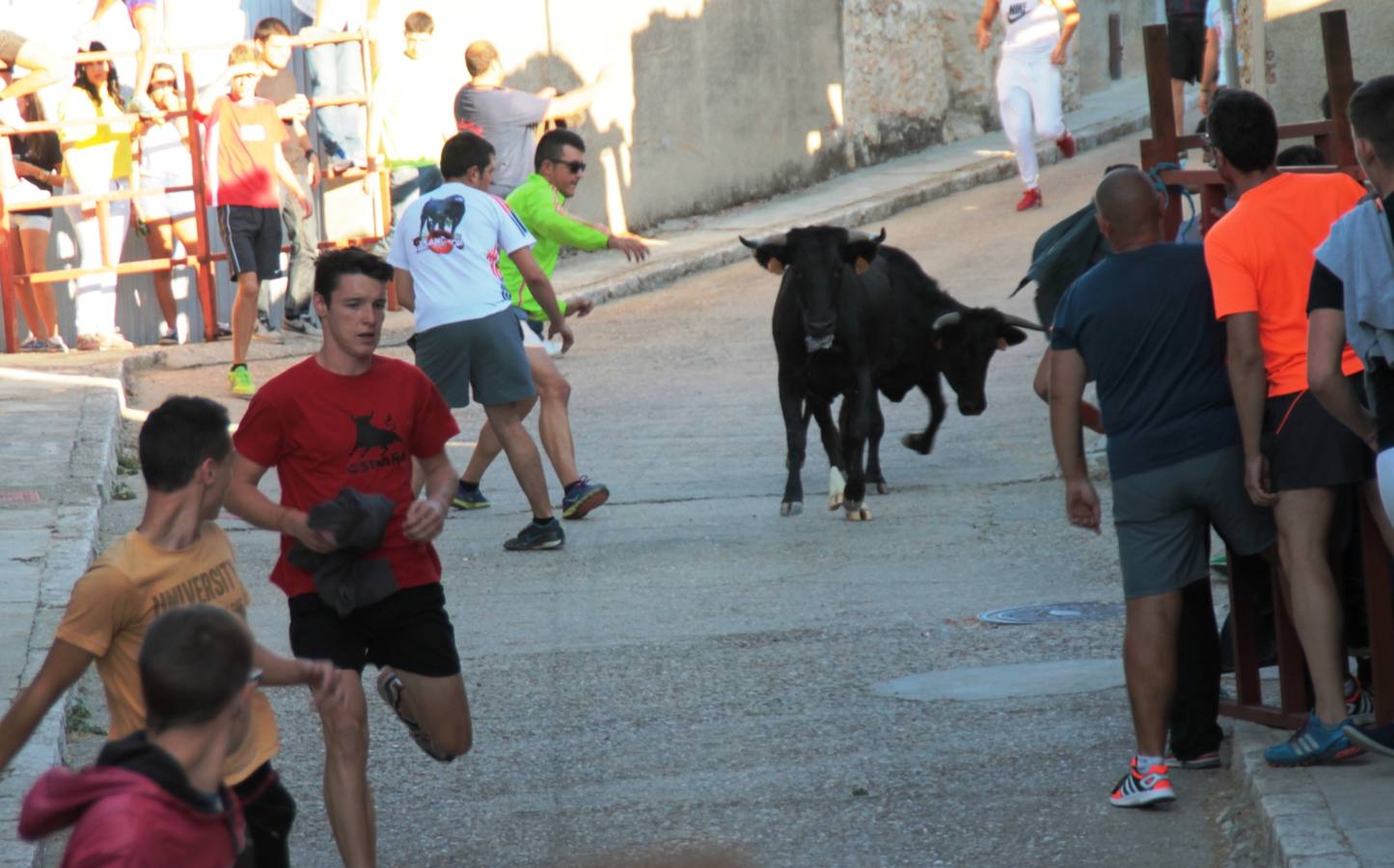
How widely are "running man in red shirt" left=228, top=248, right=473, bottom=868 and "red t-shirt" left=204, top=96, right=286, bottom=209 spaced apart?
894cm

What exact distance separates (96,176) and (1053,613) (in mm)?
9401

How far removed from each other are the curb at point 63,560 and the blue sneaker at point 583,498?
2275 millimetres

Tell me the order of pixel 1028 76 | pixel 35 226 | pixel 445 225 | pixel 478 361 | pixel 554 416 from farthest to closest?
pixel 1028 76 < pixel 35 226 < pixel 554 416 < pixel 478 361 < pixel 445 225

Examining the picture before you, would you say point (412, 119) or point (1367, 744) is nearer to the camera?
point (1367, 744)

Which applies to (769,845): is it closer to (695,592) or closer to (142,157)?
(695,592)

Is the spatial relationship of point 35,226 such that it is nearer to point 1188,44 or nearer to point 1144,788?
point 1188,44

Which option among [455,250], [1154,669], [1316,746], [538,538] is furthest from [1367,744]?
[455,250]

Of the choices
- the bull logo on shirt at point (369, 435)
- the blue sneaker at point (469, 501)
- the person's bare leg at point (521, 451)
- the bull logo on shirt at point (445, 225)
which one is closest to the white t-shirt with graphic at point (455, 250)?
the bull logo on shirt at point (445, 225)

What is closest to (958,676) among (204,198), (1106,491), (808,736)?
(808,736)

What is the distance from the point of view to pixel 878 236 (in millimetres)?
10414

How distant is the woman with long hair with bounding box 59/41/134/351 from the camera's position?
1512 centimetres

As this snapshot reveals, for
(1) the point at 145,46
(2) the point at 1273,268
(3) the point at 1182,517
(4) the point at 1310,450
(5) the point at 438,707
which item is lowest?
(5) the point at 438,707

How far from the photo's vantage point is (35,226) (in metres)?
15.1

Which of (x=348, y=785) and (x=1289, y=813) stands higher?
(x=348, y=785)
